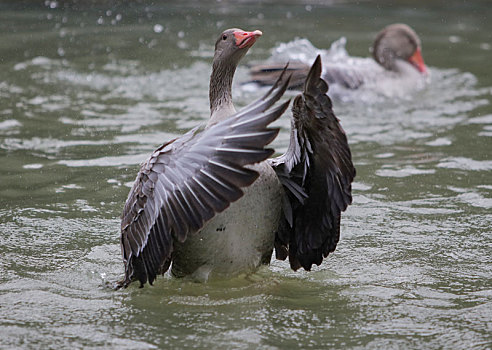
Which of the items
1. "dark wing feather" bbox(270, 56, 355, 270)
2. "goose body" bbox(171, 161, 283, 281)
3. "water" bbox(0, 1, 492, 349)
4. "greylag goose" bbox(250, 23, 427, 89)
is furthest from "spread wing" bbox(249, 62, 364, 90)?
"goose body" bbox(171, 161, 283, 281)

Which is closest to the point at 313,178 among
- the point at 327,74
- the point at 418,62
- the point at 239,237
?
the point at 239,237

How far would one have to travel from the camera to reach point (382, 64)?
39.4 feet

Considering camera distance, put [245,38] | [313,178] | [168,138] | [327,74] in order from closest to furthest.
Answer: [313,178], [245,38], [168,138], [327,74]

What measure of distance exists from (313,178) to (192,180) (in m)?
0.88

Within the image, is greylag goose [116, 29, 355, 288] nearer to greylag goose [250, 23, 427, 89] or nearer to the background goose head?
greylag goose [250, 23, 427, 89]

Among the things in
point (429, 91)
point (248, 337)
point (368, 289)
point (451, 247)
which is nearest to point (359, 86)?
point (429, 91)

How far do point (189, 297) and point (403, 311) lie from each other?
1.33 m

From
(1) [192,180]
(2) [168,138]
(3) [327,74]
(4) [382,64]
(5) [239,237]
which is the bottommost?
(5) [239,237]

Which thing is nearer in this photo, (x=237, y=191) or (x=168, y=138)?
(x=237, y=191)

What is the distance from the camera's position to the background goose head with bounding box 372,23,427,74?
1204 centimetres

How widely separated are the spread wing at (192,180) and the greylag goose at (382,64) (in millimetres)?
6290

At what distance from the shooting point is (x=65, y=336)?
14.5 feet

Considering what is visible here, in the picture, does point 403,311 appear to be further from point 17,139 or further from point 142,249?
point 17,139

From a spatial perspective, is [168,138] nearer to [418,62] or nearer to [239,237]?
[239,237]
